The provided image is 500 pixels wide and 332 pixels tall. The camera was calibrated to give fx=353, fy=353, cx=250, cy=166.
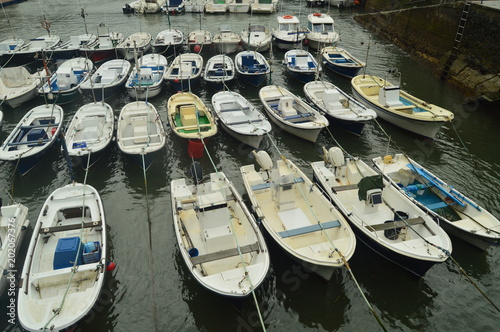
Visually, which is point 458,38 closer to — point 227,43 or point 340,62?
point 340,62

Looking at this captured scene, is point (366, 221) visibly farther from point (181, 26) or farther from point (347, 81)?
point (181, 26)

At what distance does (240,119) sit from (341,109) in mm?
6070

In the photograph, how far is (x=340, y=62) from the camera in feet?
93.9

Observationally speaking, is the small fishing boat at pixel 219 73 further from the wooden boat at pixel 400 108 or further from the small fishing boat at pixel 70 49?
the small fishing boat at pixel 70 49

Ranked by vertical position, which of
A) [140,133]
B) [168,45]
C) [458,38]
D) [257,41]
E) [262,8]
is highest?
[458,38]

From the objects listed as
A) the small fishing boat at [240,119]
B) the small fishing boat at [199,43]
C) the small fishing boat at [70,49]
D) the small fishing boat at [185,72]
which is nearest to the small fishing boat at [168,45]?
the small fishing boat at [199,43]

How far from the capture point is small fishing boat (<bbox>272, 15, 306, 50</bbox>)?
3347 centimetres

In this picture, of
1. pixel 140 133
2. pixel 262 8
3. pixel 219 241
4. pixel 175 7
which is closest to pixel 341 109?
pixel 140 133

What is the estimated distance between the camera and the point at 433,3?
3325 cm

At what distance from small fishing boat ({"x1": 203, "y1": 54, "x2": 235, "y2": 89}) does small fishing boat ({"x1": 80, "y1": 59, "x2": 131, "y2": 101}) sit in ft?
19.6

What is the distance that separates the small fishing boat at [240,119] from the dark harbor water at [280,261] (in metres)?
0.96

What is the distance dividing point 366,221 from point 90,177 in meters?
12.8

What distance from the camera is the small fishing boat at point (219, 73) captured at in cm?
2439

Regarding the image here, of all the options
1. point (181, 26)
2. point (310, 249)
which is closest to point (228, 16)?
point (181, 26)
